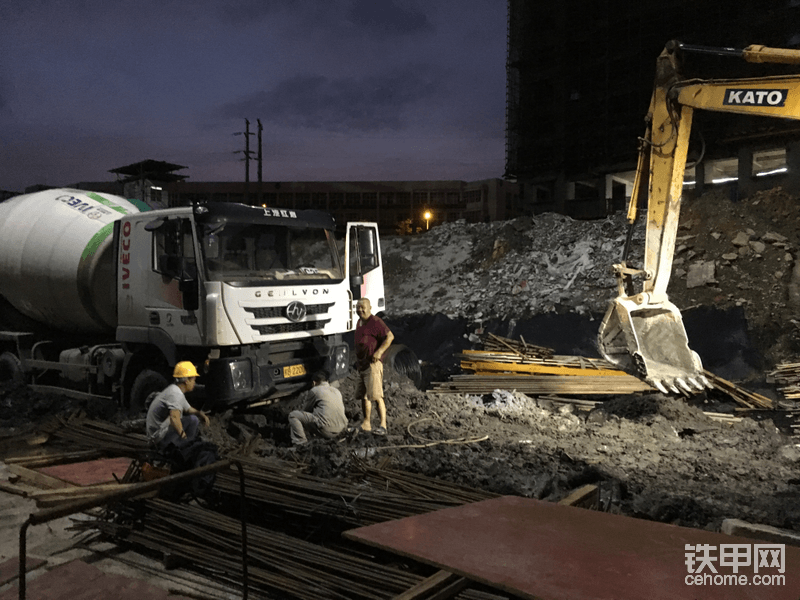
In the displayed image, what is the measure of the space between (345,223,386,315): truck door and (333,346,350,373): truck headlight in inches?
23.1

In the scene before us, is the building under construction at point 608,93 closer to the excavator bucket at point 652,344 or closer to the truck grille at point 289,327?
the excavator bucket at point 652,344

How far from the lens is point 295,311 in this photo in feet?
25.4

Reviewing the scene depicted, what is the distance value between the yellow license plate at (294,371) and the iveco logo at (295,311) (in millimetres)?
623

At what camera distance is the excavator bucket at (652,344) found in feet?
25.8

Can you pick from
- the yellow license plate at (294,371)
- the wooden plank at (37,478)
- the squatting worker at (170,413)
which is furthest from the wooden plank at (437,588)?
the yellow license plate at (294,371)

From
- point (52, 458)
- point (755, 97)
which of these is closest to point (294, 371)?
point (52, 458)

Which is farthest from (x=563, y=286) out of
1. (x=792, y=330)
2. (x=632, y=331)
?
(x=632, y=331)

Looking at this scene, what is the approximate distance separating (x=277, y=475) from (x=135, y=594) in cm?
152

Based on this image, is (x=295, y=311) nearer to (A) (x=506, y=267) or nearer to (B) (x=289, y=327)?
(B) (x=289, y=327)

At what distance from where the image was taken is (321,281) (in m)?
8.17

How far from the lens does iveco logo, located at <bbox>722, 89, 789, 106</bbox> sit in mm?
6594

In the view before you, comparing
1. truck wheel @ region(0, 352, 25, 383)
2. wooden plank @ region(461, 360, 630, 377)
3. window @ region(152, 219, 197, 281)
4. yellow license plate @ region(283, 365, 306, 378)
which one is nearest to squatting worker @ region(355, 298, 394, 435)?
yellow license plate @ region(283, 365, 306, 378)

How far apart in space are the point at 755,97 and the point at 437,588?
669 cm

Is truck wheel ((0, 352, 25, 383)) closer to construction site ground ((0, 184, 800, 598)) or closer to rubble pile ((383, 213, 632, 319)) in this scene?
construction site ground ((0, 184, 800, 598))
